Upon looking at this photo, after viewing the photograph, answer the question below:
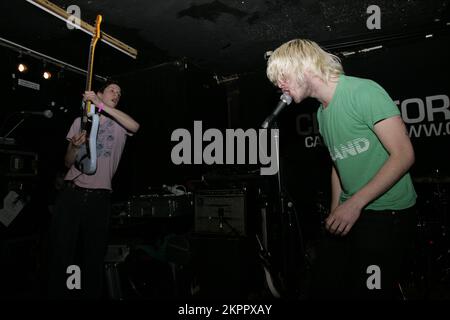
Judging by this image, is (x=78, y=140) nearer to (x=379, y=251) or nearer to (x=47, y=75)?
(x=379, y=251)

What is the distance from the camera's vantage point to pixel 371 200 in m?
1.21

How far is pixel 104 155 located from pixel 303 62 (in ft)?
6.27

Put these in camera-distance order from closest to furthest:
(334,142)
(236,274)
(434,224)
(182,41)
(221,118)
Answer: (334,142) → (236,274) → (434,224) → (182,41) → (221,118)

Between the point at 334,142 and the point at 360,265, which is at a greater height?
the point at 334,142

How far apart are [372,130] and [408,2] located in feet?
9.68

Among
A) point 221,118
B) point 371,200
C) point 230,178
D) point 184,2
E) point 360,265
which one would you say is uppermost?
point 184,2

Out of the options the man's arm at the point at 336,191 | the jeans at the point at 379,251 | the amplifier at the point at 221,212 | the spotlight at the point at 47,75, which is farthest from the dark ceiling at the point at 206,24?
the jeans at the point at 379,251

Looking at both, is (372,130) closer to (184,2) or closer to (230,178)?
(230,178)

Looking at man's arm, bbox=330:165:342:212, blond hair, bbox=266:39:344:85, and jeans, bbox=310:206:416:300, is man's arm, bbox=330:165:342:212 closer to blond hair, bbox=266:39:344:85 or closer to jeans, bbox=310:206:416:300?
jeans, bbox=310:206:416:300

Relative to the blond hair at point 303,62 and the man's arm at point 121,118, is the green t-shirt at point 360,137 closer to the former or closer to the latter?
the blond hair at point 303,62

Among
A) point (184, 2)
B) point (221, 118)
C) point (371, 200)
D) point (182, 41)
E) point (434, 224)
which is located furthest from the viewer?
point (221, 118)

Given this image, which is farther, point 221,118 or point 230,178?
point 221,118

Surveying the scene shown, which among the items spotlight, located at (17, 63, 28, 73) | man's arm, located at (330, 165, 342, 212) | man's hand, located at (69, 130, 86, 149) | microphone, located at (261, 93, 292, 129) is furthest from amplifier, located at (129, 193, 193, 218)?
spotlight, located at (17, 63, 28, 73)
